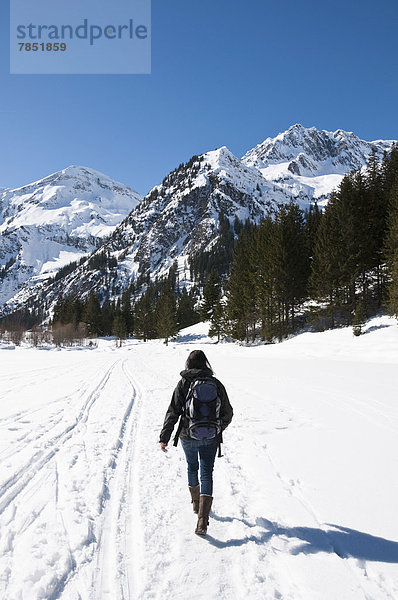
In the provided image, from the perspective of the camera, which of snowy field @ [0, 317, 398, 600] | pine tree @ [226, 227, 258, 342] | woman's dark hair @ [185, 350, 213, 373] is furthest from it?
pine tree @ [226, 227, 258, 342]

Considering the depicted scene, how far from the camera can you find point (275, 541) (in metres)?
3.38

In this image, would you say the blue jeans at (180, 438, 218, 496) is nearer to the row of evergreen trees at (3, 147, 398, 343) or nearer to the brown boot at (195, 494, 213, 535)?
the brown boot at (195, 494, 213, 535)

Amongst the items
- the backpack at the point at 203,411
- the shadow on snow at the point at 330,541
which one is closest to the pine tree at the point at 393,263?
the shadow on snow at the point at 330,541

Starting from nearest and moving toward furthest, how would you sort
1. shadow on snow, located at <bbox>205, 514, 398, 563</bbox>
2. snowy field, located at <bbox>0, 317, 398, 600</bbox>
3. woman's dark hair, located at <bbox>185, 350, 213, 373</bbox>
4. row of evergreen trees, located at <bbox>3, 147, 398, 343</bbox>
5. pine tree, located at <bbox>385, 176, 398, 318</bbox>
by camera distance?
snowy field, located at <bbox>0, 317, 398, 600</bbox>
shadow on snow, located at <bbox>205, 514, 398, 563</bbox>
woman's dark hair, located at <bbox>185, 350, 213, 373</bbox>
pine tree, located at <bbox>385, 176, 398, 318</bbox>
row of evergreen trees, located at <bbox>3, 147, 398, 343</bbox>

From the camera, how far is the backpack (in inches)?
140

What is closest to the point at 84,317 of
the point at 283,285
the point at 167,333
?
the point at 167,333

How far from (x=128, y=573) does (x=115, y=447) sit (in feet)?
11.5

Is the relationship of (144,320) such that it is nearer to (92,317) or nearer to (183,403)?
(92,317)

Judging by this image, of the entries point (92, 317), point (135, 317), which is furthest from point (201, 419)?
point (92, 317)

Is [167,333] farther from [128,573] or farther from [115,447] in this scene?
[128,573]

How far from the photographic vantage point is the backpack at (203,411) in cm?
357

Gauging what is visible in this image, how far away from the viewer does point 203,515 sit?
3469mm

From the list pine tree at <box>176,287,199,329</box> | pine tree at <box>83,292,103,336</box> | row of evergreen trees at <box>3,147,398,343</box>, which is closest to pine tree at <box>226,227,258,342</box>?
row of evergreen trees at <box>3,147,398,343</box>

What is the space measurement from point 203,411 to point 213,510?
4.91ft
